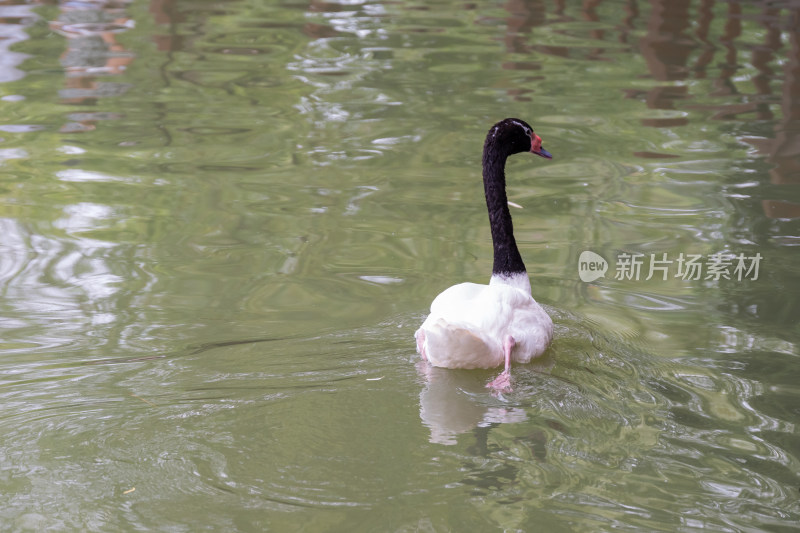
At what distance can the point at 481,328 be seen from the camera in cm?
471

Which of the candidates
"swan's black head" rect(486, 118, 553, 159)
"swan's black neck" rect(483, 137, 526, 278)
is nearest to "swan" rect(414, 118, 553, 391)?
"swan's black neck" rect(483, 137, 526, 278)

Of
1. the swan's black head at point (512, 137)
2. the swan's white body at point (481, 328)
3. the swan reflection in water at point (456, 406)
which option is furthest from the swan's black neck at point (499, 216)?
the swan reflection in water at point (456, 406)

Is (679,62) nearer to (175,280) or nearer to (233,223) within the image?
(233,223)

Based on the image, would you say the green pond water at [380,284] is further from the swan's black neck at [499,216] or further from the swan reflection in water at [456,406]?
the swan's black neck at [499,216]

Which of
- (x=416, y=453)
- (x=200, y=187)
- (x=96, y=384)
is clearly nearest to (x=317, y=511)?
(x=416, y=453)

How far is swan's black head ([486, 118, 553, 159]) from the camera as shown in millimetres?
5691

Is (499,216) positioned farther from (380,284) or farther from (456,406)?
(456,406)

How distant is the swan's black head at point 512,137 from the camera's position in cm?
569

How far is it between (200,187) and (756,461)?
16.3ft

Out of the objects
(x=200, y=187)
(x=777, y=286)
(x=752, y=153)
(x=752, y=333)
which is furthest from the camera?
(x=752, y=153)

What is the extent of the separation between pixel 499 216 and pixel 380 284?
3.13ft

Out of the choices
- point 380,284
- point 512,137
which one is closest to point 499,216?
point 512,137

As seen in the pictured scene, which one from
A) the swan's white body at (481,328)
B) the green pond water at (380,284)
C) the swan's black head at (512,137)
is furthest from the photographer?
the swan's black head at (512,137)

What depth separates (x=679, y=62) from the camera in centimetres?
1184
